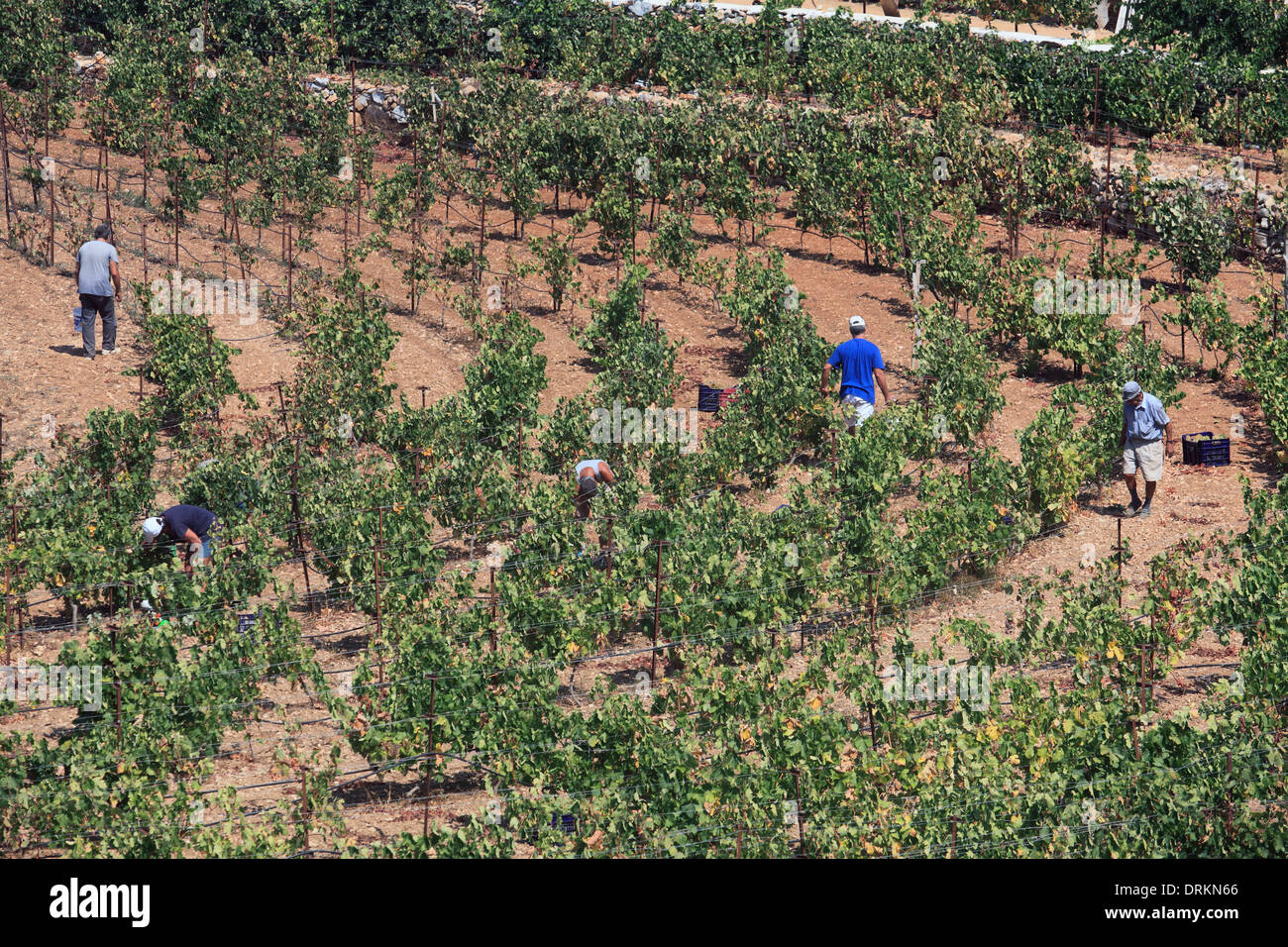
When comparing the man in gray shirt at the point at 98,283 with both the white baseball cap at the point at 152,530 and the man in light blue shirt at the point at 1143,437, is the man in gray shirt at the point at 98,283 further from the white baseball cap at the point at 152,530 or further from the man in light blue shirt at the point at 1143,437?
the man in light blue shirt at the point at 1143,437

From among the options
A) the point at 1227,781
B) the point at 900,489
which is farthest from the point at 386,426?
the point at 1227,781

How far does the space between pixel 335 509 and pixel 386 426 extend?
1.95 meters

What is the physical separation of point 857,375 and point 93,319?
769cm

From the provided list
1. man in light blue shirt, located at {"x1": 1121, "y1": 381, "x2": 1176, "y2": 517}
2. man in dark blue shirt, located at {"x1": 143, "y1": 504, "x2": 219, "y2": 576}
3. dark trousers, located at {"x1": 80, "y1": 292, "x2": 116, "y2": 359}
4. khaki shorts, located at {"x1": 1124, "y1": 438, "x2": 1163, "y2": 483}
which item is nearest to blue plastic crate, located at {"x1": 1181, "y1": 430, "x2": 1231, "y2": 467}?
man in light blue shirt, located at {"x1": 1121, "y1": 381, "x2": 1176, "y2": 517}

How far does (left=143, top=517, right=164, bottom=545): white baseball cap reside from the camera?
38.5 ft

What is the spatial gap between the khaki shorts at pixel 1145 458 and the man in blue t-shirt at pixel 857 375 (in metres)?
2.15

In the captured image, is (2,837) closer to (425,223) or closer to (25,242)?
(25,242)

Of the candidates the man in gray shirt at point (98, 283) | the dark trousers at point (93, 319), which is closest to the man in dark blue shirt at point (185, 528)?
the man in gray shirt at point (98, 283)

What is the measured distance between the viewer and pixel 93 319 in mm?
16219

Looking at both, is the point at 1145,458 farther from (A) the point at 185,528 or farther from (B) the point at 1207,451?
(A) the point at 185,528

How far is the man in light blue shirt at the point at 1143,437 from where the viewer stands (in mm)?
12891

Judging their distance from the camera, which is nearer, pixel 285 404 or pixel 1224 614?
pixel 1224 614

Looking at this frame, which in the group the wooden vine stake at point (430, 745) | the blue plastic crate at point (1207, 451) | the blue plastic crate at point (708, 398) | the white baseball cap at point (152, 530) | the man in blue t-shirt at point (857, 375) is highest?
the man in blue t-shirt at point (857, 375)

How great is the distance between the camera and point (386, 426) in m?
14.0
